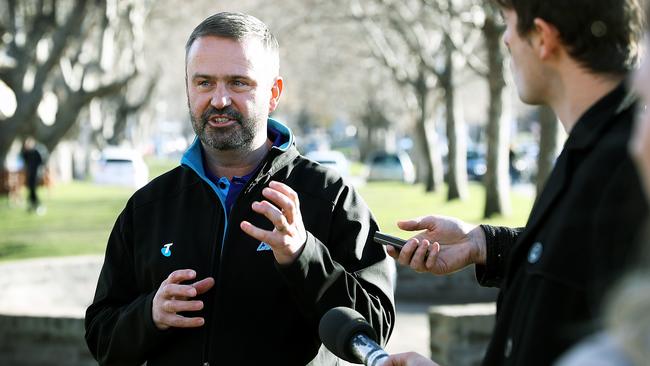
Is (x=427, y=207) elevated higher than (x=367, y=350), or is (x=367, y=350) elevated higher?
(x=367, y=350)

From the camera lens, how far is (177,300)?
135 inches

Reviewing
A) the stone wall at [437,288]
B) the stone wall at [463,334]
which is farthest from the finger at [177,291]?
the stone wall at [437,288]

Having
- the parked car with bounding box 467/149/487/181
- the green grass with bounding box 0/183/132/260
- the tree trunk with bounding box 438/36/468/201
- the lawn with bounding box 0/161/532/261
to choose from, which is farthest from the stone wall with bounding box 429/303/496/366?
the parked car with bounding box 467/149/487/181

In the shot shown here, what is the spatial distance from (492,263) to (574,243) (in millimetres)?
1288

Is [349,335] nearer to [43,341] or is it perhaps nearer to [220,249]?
[220,249]

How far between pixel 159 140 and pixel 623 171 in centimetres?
10809

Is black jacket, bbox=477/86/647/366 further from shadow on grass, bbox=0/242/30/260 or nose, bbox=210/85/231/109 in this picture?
shadow on grass, bbox=0/242/30/260

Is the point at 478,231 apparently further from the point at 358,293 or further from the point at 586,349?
the point at 586,349

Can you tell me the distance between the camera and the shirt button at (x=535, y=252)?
2.14 m

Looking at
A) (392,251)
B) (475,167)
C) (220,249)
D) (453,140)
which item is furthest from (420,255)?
(475,167)

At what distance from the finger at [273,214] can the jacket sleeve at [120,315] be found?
2.15ft

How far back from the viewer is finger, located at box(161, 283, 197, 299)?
3.35 meters

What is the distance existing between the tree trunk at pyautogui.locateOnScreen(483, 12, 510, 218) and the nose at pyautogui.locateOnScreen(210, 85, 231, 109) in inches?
723

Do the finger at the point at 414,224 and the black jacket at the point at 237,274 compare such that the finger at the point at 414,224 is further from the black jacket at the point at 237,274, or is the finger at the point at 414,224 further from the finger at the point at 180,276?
the finger at the point at 180,276
